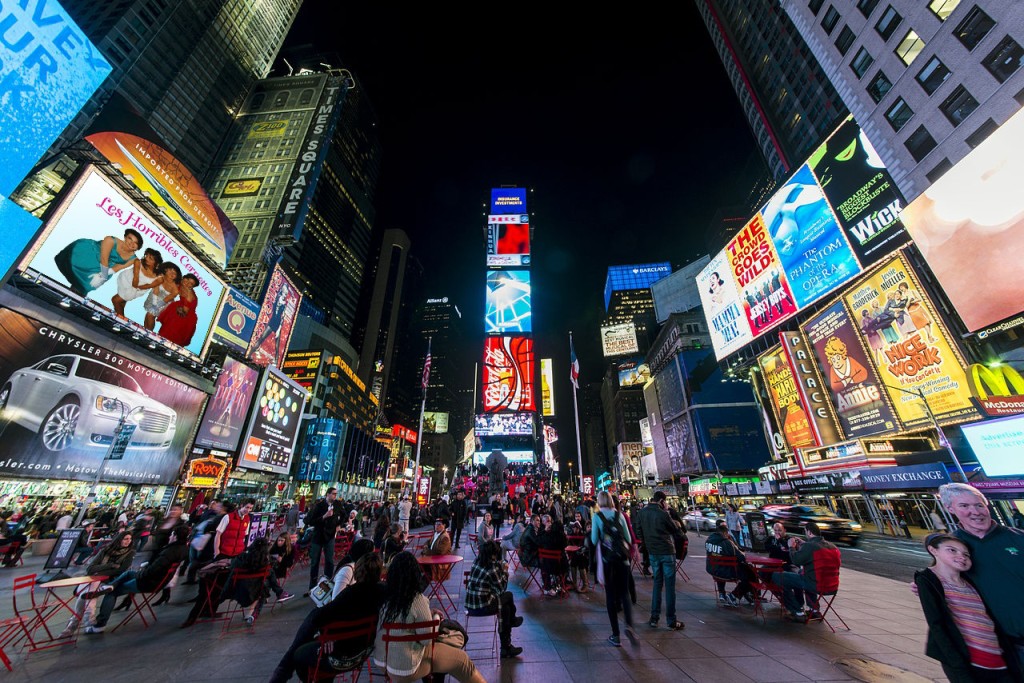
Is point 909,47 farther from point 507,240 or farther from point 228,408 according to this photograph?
point 228,408

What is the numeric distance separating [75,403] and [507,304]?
111 ft

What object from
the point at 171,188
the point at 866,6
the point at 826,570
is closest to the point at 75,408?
the point at 171,188

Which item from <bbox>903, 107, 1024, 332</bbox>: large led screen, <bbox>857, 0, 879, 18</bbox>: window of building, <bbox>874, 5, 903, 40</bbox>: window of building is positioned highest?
<bbox>857, 0, 879, 18</bbox>: window of building

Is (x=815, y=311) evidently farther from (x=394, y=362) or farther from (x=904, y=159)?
(x=394, y=362)

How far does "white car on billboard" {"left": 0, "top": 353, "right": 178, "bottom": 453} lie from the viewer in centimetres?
1670

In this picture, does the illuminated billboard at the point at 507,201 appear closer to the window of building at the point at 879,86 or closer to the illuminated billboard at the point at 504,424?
the illuminated billboard at the point at 504,424

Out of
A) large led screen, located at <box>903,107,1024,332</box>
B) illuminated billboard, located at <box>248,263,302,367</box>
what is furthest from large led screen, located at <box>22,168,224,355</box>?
large led screen, located at <box>903,107,1024,332</box>

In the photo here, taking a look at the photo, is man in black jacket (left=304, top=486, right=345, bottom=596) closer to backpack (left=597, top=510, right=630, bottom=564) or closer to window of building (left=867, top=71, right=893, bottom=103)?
backpack (left=597, top=510, right=630, bottom=564)

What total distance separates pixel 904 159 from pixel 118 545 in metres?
42.8

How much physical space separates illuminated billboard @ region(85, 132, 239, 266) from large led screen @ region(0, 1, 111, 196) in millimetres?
18939

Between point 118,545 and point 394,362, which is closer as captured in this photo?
point 118,545

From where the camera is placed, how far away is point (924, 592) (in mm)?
2531

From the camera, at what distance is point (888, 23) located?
26.2 metres

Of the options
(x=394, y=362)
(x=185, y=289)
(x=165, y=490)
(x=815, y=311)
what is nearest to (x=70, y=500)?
(x=165, y=490)
